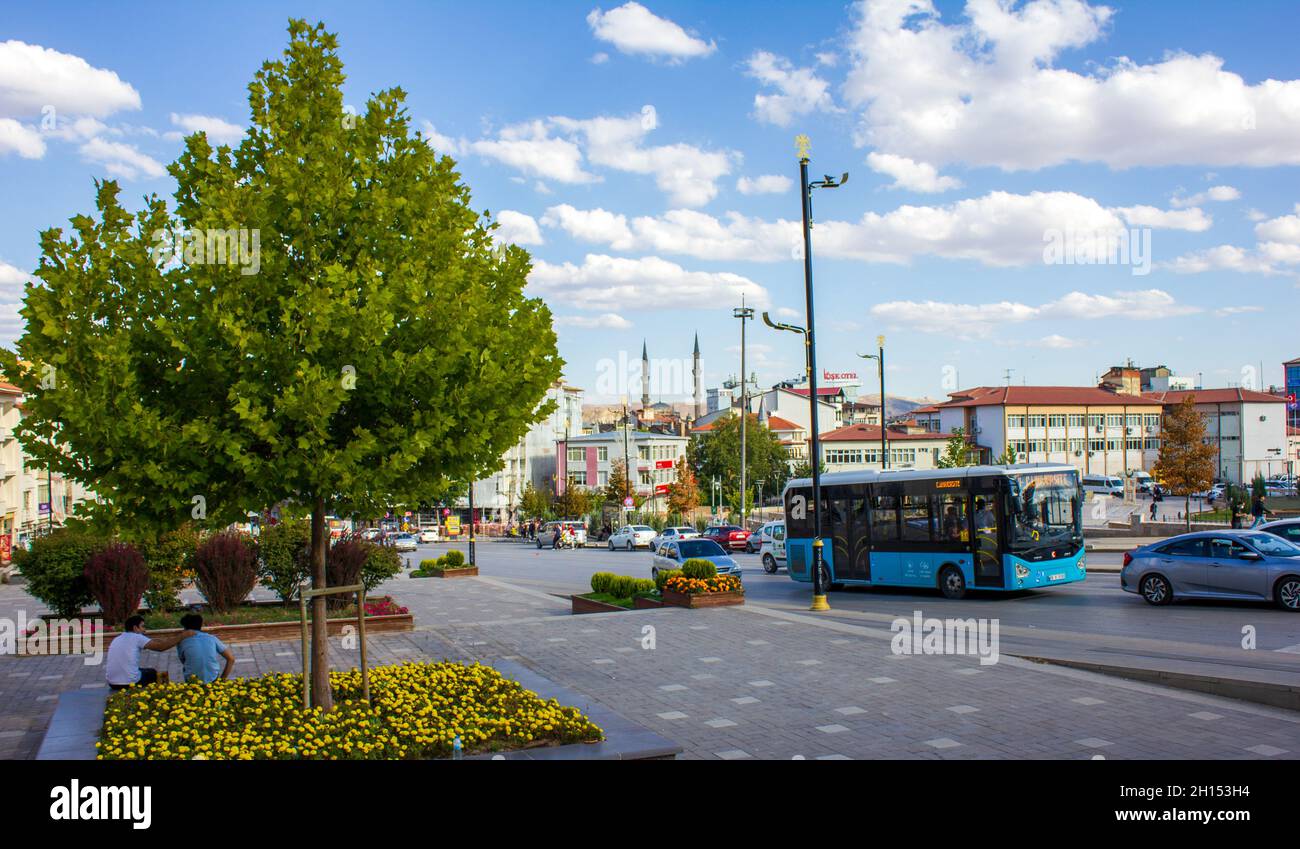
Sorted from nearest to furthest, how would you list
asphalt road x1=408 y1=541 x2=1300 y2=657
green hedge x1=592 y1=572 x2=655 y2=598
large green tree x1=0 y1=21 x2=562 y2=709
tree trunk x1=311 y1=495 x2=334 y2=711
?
large green tree x1=0 y1=21 x2=562 y2=709 → tree trunk x1=311 y1=495 x2=334 y2=711 → asphalt road x1=408 y1=541 x2=1300 y2=657 → green hedge x1=592 y1=572 x2=655 y2=598

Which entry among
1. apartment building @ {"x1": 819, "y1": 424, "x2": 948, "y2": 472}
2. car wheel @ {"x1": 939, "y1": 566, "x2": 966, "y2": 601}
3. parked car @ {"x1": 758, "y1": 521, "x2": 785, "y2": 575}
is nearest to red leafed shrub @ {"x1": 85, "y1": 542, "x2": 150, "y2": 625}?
car wheel @ {"x1": 939, "y1": 566, "x2": 966, "y2": 601}

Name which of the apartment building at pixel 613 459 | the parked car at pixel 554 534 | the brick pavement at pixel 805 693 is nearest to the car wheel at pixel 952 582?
the brick pavement at pixel 805 693

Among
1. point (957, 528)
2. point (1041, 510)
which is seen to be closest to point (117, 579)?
point (957, 528)

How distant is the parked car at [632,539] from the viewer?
179 ft

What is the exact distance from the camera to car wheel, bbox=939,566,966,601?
21.5 meters

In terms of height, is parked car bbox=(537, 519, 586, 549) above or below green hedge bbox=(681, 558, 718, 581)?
below

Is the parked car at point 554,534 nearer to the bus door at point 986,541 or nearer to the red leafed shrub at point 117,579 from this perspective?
the bus door at point 986,541

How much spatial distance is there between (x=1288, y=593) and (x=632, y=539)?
39748 mm

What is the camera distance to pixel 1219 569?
17.9 m

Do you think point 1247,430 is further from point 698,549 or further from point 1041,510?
point 1041,510

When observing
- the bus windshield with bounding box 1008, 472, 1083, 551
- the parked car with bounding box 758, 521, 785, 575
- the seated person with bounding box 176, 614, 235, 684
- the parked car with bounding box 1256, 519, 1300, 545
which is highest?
the bus windshield with bounding box 1008, 472, 1083, 551

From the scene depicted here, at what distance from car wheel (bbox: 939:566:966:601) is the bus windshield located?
4.98 feet

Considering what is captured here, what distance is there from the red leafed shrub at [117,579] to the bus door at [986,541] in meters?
16.2

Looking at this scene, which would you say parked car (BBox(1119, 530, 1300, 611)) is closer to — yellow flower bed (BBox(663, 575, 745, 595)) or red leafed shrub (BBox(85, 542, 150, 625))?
yellow flower bed (BBox(663, 575, 745, 595))
